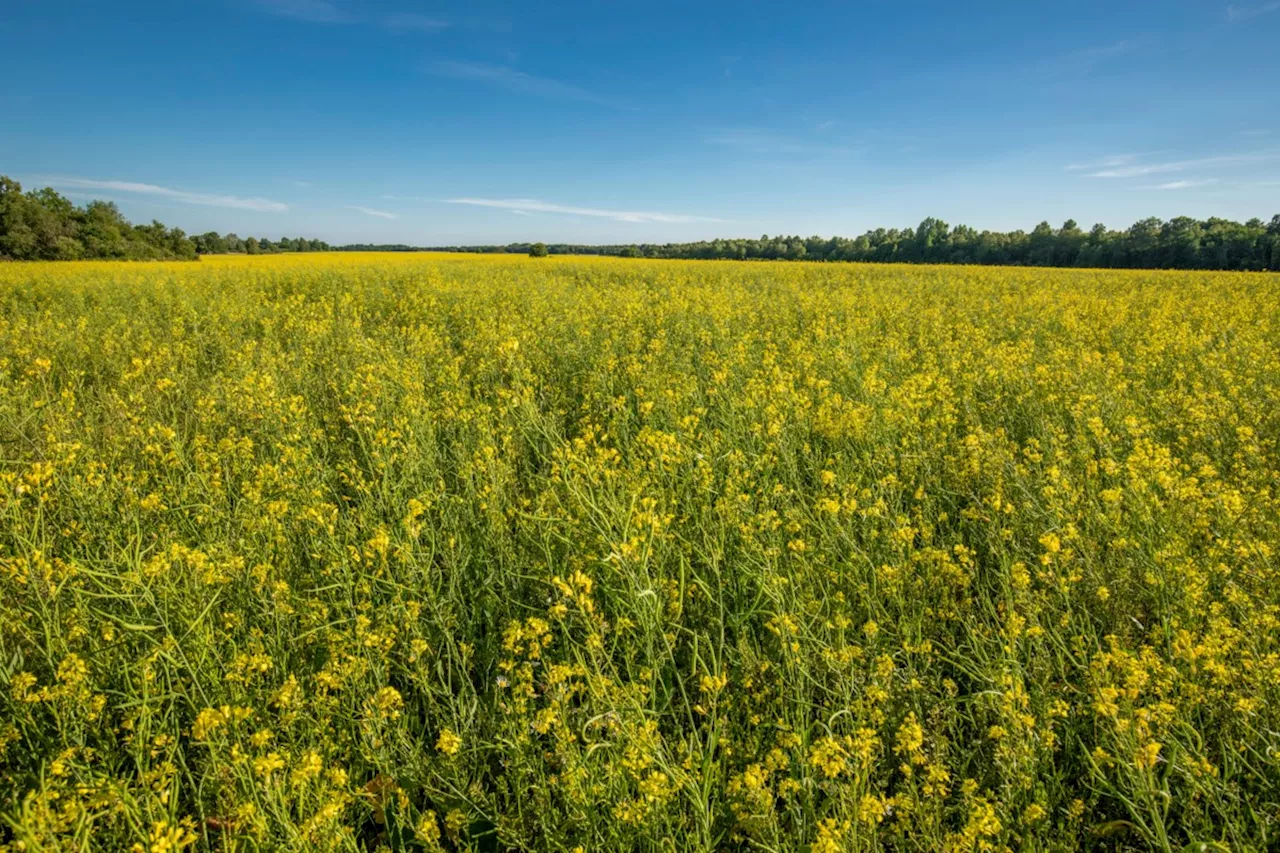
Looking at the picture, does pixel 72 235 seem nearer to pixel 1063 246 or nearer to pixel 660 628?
pixel 660 628

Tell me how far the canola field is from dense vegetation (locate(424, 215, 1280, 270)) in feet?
132

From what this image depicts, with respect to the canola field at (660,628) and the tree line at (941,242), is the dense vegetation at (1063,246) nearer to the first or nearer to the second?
the tree line at (941,242)

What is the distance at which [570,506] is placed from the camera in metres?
2.64

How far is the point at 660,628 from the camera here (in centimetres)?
198

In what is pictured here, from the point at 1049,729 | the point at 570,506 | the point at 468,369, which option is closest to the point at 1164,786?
the point at 1049,729

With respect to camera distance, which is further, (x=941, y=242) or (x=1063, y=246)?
(x=941, y=242)

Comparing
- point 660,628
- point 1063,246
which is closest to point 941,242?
point 1063,246

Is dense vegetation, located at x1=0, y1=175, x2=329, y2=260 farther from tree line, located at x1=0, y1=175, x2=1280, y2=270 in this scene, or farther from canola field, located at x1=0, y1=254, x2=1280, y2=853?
canola field, located at x1=0, y1=254, x2=1280, y2=853

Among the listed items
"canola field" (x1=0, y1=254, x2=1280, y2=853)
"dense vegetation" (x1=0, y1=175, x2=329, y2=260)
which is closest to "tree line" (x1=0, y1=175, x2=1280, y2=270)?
"dense vegetation" (x1=0, y1=175, x2=329, y2=260)

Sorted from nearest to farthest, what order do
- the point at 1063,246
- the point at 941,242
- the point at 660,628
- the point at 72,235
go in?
the point at 660,628, the point at 72,235, the point at 1063,246, the point at 941,242

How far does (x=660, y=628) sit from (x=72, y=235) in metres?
46.6

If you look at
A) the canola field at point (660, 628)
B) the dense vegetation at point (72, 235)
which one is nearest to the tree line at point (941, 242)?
the dense vegetation at point (72, 235)

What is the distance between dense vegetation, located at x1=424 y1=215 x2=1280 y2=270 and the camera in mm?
32188

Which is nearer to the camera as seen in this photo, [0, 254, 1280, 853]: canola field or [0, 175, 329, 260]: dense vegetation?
[0, 254, 1280, 853]: canola field
